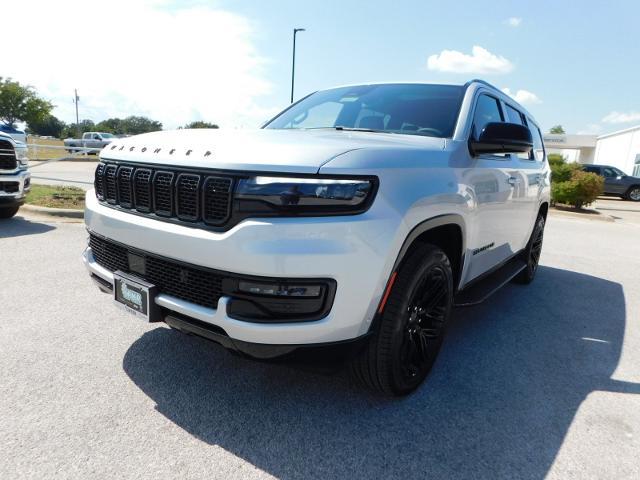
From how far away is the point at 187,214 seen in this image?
83.5 inches

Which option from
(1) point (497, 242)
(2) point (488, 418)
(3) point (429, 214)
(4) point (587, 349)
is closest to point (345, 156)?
(3) point (429, 214)

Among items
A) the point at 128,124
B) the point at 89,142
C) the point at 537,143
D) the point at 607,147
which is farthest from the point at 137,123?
the point at 537,143

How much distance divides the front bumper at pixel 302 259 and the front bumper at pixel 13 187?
222 inches

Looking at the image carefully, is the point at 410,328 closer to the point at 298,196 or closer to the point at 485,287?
the point at 298,196

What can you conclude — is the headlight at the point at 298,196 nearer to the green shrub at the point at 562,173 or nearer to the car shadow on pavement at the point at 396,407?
the car shadow on pavement at the point at 396,407

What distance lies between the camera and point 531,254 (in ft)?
16.4

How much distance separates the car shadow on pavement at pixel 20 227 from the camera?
19.8ft

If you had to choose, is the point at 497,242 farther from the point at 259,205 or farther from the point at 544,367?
the point at 259,205

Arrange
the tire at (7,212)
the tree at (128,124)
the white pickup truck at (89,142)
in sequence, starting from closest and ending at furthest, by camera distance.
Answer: the tire at (7,212), the white pickup truck at (89,142), the tree at (128,124)

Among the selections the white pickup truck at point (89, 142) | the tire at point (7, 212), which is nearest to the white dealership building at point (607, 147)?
the white pickup truck at point (89, 142)

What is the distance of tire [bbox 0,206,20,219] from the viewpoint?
6.92 meters

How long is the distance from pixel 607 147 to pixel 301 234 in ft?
149

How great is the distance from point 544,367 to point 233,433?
6.85 feet

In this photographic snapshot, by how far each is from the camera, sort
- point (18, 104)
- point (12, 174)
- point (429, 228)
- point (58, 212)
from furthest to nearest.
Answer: point (18, 104)
point (58, 212)
point (12, 174)
point (429, 228)
